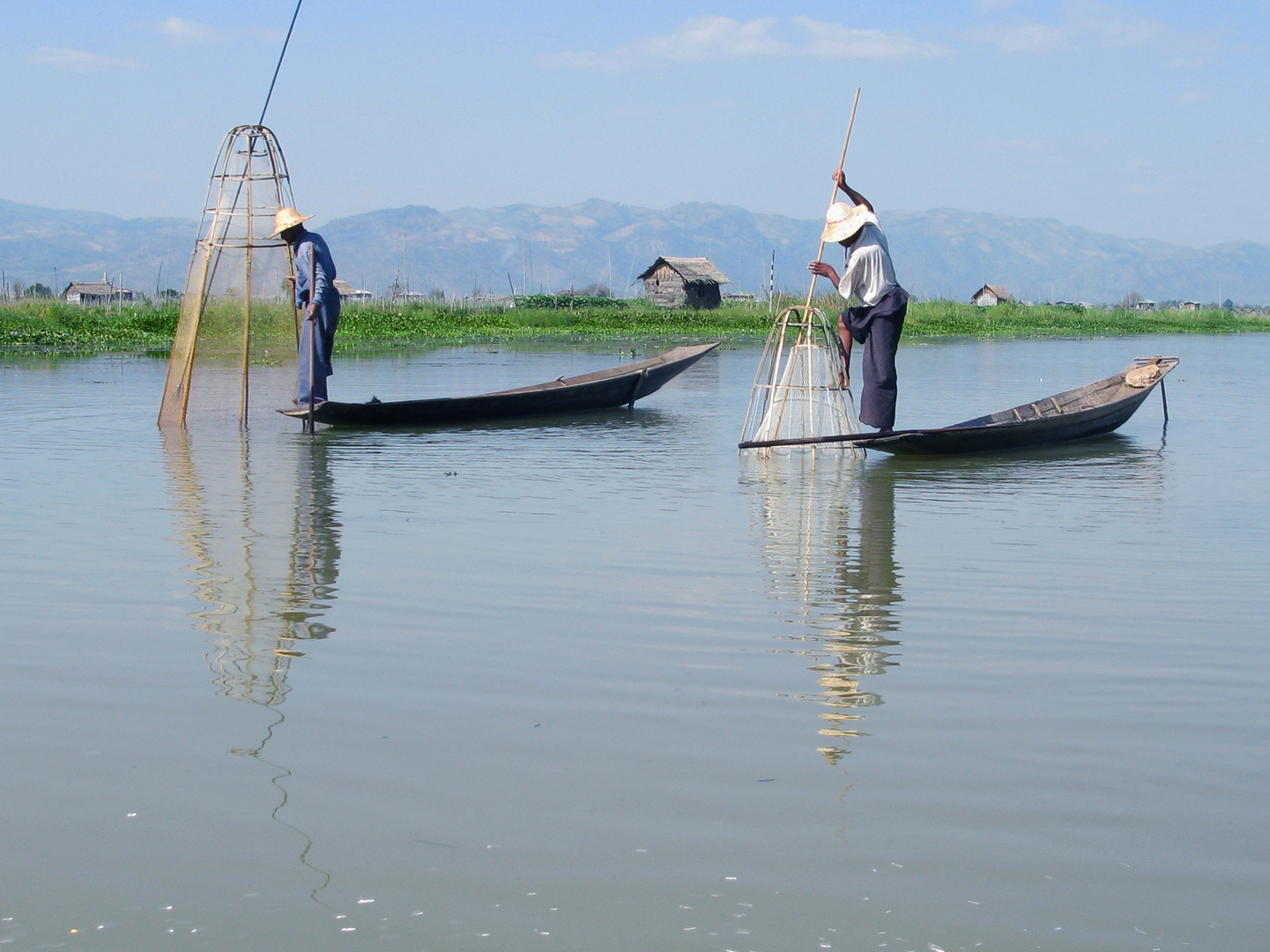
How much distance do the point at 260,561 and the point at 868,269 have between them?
15.8 ft

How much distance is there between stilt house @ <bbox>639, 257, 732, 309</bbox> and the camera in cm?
5328

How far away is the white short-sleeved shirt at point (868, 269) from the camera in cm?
879

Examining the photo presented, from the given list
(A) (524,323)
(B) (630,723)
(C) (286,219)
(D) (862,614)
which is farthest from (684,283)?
(B) (630,723)

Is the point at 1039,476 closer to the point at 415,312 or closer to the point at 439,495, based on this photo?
the point at 439,495

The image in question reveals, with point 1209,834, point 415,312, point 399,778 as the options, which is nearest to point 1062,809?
point 1209,834

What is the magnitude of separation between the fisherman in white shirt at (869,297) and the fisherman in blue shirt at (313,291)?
3869 mm

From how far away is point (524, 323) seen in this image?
39.0 m

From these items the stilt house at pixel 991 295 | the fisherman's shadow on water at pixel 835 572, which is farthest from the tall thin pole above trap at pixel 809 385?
the stilt house at pixel 991 295

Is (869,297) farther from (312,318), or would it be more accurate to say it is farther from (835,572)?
(312,318)

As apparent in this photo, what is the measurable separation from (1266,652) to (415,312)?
34816 mm

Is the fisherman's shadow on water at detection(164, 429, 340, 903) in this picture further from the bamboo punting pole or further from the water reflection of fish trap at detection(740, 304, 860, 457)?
the water reflection of fish trap at detection(740, 304, 860, 457)

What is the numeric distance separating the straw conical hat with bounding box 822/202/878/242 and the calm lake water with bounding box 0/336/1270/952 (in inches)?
81.1

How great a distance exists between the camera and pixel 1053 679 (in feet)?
12.6

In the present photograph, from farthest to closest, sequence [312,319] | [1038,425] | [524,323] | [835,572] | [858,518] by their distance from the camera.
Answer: [524,323] → [312,319] → [1038,425] → [858,518] → [835,572]
